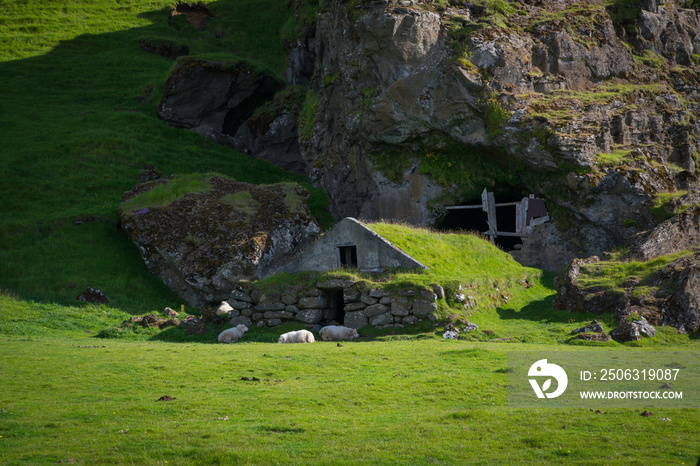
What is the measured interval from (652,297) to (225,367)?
15.1m

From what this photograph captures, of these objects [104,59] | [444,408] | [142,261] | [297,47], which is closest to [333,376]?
[444,408]

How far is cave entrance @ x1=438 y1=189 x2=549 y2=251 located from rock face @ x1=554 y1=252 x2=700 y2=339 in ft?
44.1

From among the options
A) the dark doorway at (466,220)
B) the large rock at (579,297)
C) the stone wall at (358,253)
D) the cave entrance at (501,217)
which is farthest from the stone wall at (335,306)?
the dark doorway at (466,220)

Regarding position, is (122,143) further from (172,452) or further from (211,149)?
(172,452)

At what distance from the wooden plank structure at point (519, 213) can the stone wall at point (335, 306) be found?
53.3 ft

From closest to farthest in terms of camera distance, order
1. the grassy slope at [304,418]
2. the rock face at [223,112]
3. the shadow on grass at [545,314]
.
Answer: the grassy slope at [304,418] < the shadow on grass at [545,314] < the rock face at [223,112]

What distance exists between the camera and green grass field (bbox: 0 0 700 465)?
9.24 metres

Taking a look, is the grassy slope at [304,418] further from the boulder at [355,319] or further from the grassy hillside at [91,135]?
the grassy hillside at [91,135]

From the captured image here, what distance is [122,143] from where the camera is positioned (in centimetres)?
4816

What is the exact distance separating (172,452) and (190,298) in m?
24.3

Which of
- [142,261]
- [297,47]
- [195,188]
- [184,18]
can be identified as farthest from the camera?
[184,18]

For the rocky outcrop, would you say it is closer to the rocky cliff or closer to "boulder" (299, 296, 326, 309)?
the rocky cliff

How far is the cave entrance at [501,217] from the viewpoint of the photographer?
38938 mm

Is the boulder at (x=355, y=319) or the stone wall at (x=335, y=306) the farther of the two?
the boulder at (x=355, y=319)
